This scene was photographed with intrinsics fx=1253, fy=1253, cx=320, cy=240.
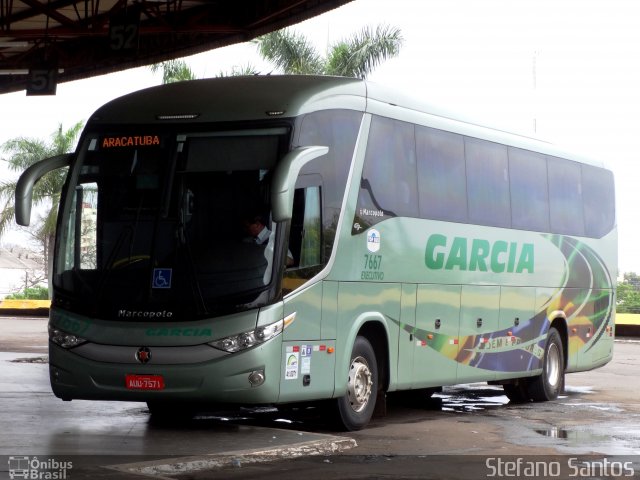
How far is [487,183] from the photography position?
1587 cm

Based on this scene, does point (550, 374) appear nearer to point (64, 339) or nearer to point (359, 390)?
point (359, 390)

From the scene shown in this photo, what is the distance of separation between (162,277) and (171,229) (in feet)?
1.52

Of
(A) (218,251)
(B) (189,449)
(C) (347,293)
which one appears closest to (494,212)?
(C) (347,293)

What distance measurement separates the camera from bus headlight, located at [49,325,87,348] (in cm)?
1207

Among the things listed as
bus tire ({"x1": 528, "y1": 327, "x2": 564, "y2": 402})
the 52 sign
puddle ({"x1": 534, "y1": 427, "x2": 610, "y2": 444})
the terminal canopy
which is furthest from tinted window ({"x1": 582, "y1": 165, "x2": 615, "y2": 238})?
the 52 sign

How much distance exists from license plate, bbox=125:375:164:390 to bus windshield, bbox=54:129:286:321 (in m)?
0.55

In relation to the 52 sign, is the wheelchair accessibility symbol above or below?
below

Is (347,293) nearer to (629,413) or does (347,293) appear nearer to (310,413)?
(310,413)

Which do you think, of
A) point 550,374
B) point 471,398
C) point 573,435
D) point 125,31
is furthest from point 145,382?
point 125,31

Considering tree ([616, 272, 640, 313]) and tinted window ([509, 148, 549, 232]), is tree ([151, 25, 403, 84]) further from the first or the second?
tinted window ([509, 148, 549, 232])

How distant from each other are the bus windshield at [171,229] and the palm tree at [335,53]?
1273 inches

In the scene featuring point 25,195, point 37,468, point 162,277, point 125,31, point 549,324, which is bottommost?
point 37,468

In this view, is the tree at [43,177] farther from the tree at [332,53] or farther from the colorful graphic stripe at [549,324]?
the colorful graphic stripe at [549,324]

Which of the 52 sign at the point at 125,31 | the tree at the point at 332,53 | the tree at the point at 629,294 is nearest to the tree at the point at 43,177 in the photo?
the tree at the point at 332,53
